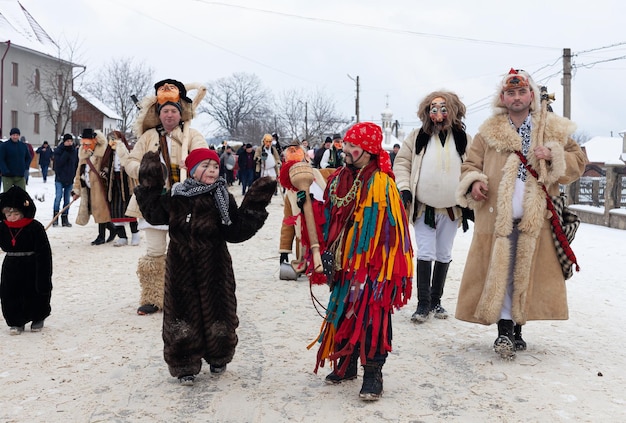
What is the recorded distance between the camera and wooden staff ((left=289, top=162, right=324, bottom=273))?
14.7 ft

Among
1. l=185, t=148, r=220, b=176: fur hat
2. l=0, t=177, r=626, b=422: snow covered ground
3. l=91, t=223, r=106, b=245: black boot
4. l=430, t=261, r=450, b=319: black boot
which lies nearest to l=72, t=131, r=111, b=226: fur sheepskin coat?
l=91, t=223, r=106, b=245: black boot

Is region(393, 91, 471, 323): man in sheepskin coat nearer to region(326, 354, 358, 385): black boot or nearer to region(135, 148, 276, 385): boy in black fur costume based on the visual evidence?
region(326, 354, 358, 385): black boot

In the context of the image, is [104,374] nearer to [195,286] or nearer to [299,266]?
[195,286]

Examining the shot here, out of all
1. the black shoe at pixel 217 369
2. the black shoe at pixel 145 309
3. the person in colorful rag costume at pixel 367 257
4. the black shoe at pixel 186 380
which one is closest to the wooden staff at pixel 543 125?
the person in colorful rag costume at pixel 367 257

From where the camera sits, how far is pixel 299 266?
28.8 ft

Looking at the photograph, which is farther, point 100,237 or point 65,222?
point 65,222

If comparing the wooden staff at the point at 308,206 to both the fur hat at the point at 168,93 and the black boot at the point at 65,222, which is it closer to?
the fur hat at the point at 168,93

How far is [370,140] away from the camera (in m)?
4.47

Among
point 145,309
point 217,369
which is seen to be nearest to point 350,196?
point 217,369

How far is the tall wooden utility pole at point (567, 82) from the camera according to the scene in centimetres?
2219

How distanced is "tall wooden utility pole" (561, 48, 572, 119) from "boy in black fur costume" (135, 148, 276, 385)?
1960 centimetres

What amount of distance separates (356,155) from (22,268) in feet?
11.3

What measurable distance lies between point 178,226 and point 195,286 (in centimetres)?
43

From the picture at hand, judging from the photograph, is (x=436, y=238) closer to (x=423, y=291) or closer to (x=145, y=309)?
(x=423, y=291)
